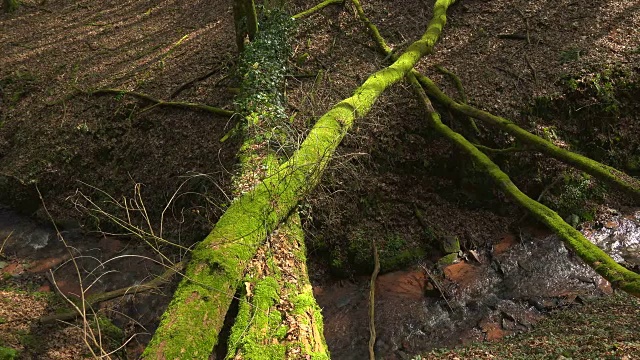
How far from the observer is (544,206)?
19.6ft

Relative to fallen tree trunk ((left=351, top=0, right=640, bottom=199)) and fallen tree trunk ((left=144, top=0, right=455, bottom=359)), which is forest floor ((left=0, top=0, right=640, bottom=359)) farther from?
fallen tree trunk ((left=144, top=0, right=455, bottom=359))

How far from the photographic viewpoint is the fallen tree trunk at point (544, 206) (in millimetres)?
4742

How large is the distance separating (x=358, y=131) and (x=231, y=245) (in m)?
4.18

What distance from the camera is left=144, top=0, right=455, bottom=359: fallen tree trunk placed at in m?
3.79

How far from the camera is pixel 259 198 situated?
514cm

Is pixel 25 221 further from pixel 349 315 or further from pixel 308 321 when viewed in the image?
pixel 308 321

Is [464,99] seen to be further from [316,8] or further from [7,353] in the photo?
[7,353]

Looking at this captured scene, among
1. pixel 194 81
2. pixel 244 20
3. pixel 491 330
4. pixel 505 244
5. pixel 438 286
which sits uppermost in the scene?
pixel 244 20

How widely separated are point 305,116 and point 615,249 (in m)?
5.92

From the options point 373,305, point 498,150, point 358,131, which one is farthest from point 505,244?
point 358,131

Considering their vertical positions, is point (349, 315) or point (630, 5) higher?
point (630, 5)

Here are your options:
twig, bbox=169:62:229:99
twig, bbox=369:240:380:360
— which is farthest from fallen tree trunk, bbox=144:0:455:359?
twig, bbox=169:62:229:99

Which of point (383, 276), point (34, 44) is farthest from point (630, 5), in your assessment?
point (34, 44)

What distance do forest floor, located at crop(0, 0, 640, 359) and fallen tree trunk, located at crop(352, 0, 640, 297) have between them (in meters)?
0.47
